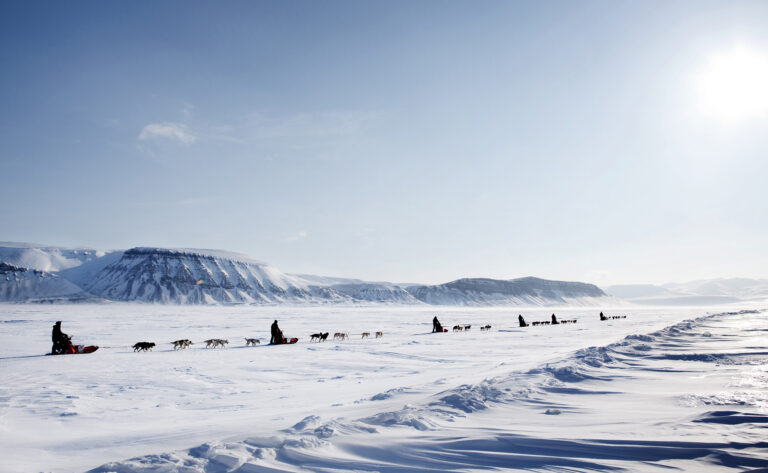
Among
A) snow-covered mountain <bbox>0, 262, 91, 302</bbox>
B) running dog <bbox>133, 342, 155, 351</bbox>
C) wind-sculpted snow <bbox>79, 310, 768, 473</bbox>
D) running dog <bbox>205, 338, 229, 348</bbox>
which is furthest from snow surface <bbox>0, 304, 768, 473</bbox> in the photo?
snow-covered mountain <bbox>0, 262, 91, 302</bbox>

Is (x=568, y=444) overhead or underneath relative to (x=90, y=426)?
overhead

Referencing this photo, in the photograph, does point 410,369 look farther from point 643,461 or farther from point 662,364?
point 643,461

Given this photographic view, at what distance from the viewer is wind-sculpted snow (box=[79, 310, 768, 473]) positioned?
3.96 m

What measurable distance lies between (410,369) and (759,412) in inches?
360

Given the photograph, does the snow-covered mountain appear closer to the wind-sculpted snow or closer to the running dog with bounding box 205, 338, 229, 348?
the running dog with bounding box 205, 338, 229, 348

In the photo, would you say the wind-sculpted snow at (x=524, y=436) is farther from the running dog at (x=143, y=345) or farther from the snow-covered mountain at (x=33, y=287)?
the snow-covered mountain at (x=33, y=287)

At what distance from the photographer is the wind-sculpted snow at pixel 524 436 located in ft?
13.0

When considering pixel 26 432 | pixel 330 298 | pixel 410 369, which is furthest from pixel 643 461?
pixel 330 298

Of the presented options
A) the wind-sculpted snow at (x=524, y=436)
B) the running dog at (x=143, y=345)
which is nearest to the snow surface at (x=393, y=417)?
the wind-sculpted snow at (x=524, y=436)

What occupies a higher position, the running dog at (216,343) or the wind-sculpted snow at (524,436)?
the wind-sculpted snow at (524,436)

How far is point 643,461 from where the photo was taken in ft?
13.0

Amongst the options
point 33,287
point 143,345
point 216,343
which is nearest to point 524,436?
point 143,345

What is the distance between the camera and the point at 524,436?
4723 millimetres

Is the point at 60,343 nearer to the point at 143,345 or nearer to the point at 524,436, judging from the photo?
the point at 143,345
